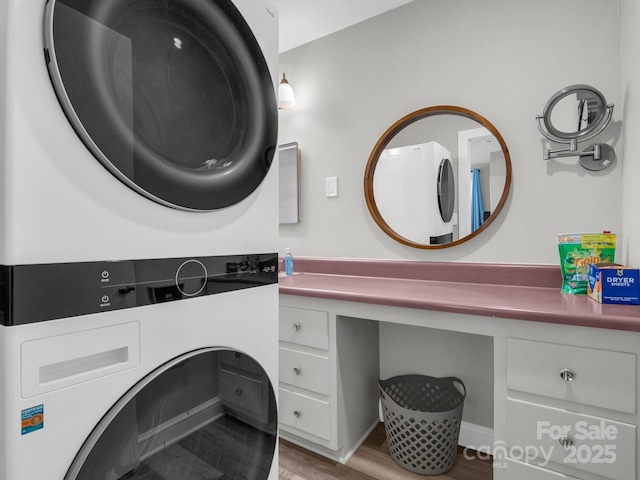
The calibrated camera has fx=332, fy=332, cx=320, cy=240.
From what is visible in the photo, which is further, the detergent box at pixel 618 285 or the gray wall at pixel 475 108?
the gray wall at pixel 475 108

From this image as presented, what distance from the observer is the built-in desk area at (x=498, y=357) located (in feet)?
3.00

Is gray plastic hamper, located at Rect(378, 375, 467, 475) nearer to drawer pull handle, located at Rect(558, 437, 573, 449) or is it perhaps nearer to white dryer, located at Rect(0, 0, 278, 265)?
drawer pull handle, located at Rect(558, 437, 573, 449)

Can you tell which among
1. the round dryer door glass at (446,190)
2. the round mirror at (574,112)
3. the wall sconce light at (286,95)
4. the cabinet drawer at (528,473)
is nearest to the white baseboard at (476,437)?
the cabinet drawer at (528,473)

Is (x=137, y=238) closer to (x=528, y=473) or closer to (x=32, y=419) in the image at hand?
(x=32, y=419)

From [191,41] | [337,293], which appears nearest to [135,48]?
[191,41]

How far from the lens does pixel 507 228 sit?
1568 millimetres

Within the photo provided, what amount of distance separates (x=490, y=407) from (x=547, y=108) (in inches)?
54.6

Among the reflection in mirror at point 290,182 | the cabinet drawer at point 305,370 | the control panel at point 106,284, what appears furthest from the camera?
the reflection in mirror at point 290,182

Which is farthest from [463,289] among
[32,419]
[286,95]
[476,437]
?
[286,95]

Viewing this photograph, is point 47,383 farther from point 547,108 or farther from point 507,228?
point 547,108

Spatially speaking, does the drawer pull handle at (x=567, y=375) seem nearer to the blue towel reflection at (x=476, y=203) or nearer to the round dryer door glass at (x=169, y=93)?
the blue towel reflection at (x=476, y=203)

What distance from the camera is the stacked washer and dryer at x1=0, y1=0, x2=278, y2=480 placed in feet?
1.64

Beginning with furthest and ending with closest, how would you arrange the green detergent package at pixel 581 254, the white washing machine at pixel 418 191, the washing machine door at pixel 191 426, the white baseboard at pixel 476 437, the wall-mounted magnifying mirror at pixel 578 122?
1. the white washing machine at pixel 418 191
2. the white baseboard at pixel 476 437
3. the wall-mounted magnifying mirror at pixel 578 122
4. the green detergent package at pixel 581 254
5. the washing machine door at pixel 191 426

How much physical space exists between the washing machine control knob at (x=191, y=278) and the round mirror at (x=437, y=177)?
1.30 meters
